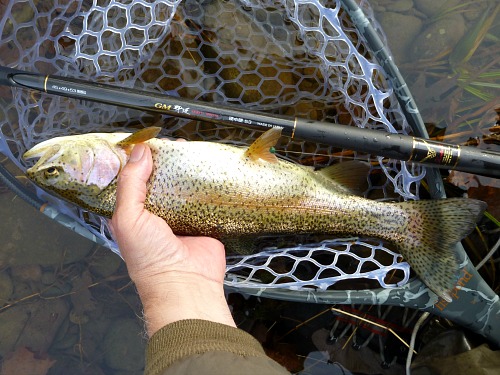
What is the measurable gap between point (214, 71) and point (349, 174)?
4.02ft

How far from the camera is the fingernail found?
2484 millimetres

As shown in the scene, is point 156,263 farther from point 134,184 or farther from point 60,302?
point 60,302

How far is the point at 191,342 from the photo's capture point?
5.85 ft

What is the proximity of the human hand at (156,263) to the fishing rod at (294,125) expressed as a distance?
0.97ft

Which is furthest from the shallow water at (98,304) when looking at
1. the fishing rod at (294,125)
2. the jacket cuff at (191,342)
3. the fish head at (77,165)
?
the jacket cuff at (191,342)

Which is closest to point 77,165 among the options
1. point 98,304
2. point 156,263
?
point 156,263

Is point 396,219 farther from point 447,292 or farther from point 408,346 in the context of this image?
point 408,346

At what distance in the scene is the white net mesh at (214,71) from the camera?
299 cm

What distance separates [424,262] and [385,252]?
41cm

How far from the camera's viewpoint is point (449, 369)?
118 inches

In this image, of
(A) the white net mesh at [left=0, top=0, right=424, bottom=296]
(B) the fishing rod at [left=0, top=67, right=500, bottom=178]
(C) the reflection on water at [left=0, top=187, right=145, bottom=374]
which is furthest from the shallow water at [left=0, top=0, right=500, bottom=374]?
(B) the fishing rod at [left=0, top=67, right=500, bottom=178]

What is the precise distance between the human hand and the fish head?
93 mm

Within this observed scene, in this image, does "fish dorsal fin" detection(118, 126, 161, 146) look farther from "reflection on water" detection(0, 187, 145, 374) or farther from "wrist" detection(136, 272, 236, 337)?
"reflection on water" detection(0, 187, 145, 374)

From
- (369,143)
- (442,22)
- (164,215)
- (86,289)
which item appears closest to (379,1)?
(442,22)
